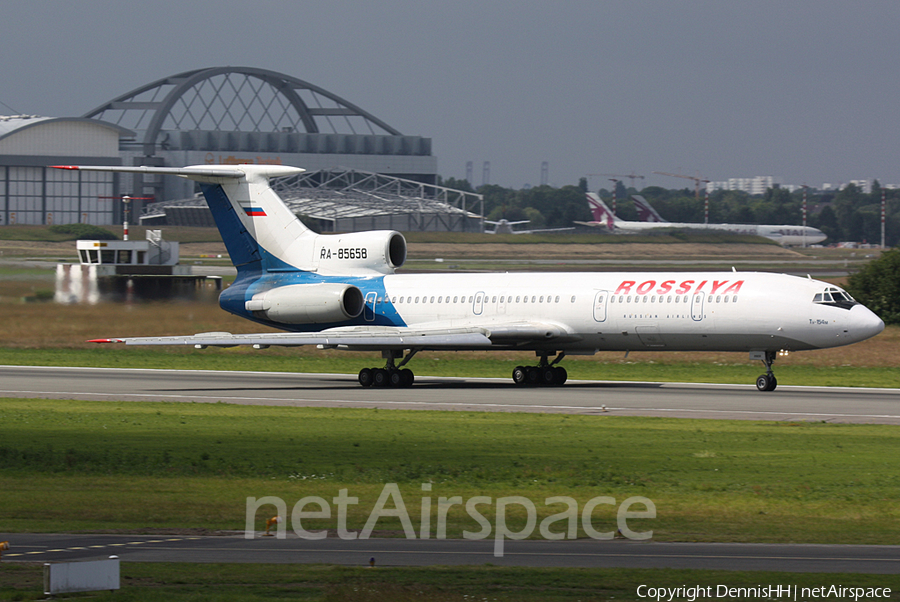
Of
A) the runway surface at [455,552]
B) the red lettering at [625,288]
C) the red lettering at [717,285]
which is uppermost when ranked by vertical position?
the red lettering at [717,285]

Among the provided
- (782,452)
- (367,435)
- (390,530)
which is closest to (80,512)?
(390,530)

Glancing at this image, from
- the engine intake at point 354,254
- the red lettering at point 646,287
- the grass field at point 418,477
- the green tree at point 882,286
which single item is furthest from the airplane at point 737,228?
the grass field at point 418,477

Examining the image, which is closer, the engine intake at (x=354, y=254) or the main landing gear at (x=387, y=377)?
the main landing gear at (x=387, y=377)

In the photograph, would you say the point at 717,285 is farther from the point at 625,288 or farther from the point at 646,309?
the point at 625,288

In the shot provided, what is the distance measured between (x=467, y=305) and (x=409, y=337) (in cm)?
350

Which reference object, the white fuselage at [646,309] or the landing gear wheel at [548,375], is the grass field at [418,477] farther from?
the landing gear wheel at [548,375]

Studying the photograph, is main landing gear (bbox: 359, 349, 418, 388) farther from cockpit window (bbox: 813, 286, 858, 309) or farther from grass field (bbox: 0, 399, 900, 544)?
cockpit window (bbox: 813, 286, 858, 309)

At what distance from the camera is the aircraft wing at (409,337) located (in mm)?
41094

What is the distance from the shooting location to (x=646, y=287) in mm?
41188

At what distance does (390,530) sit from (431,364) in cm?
3599

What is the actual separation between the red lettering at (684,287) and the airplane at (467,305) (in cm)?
7

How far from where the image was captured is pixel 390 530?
16859 millimetres

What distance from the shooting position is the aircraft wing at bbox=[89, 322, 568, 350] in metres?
Answer: 41.1

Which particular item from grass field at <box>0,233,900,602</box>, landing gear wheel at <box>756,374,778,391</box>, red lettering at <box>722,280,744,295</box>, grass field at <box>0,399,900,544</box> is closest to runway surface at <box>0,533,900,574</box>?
grass field at <box>0,233,900,602</box>
